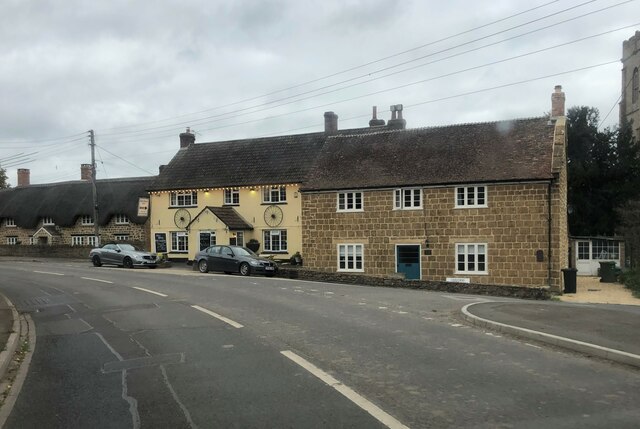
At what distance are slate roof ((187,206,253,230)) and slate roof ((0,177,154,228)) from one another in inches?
415

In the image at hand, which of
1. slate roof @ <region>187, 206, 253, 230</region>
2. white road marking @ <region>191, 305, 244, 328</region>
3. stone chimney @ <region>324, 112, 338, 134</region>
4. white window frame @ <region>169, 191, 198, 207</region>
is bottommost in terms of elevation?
white road marking @ <region>191, 305, 244, 328</region>

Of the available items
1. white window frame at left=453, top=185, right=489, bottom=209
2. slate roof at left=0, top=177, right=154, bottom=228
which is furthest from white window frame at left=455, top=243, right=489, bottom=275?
slate roof at left=0, top=177, right=154, bottom=228

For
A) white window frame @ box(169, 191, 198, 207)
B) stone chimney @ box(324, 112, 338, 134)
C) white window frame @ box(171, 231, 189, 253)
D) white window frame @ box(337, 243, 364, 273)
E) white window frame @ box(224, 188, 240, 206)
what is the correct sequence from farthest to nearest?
stone chimney @ box(324, 112, 338, 134)
white window frame @ box(169, 191, 198, 207)
white window frame @ box(171, 231, 189, 253)
white window frame @ box(224, 188, 240, 206)
white window frame @ box(337, 243, 364, 273)

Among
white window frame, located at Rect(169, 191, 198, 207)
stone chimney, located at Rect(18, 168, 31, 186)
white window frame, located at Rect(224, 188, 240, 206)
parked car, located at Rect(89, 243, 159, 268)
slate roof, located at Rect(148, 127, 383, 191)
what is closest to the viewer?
parked car, located at Rect(89, 243, 159, 268)

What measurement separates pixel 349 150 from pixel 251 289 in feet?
52.4

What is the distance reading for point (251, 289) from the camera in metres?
18.7

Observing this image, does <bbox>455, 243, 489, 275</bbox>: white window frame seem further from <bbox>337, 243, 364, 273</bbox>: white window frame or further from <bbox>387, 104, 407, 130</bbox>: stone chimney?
<bbox>387, 104, 407, 130</bbox>: stone chimney

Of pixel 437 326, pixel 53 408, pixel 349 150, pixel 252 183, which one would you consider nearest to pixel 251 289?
pixel 437 326

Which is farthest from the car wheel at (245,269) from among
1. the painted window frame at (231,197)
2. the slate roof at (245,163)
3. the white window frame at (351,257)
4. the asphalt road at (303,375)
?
the asphalt road at (303,375)

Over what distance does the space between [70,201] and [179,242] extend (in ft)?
56.0

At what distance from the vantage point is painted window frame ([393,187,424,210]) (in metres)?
28.3

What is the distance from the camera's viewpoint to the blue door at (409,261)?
28.3 m

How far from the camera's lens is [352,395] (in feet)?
20.0

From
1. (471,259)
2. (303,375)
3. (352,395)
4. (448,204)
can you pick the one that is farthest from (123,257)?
(352,395)
